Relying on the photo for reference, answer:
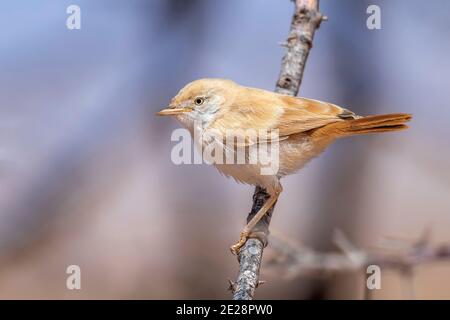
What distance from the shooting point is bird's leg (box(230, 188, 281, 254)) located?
8.77 feet

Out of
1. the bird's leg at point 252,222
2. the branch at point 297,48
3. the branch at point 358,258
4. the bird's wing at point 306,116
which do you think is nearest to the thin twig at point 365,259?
the branch at point 358,258

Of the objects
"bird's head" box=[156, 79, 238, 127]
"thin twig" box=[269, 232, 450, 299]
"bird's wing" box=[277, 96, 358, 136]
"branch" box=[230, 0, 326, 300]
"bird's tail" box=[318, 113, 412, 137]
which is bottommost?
"thin twig" box=[269, 232, 450, 299]

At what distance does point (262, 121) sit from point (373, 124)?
527 millimetres

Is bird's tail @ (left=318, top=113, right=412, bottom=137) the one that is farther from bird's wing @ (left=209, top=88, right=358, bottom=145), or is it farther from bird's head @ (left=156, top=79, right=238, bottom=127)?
bird's head @ (left=156, top=79, right=238, bottom=127)

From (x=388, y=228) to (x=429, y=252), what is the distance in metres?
2.95

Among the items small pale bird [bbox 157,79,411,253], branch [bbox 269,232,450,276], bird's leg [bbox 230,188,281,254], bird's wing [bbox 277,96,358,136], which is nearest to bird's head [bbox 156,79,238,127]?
small pale bird [bbox 157,79,411,253]

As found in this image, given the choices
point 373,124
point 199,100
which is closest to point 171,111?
point 199,100

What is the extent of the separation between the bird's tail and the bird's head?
571mm

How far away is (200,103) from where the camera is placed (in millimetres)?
2771

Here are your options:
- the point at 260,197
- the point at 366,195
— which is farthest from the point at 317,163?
the point at 260,197

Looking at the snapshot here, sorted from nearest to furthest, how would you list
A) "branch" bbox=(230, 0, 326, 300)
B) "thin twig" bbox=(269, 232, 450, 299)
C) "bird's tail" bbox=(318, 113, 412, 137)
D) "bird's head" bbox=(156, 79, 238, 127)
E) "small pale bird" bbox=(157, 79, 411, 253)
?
1. "thin twig" bbox=(269, 232, 450, 299)
2. "bird's tail" bbox=(318, 113, 412, 137)
3. "small pale bird" bbox=(157, 79, 411, 253)
4. "bird's head" bbox=(156, 79, 238, 127)
5. "branch" bbox=(230, 0, 326, 300)

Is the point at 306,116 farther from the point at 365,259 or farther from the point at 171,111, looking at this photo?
the point at 365,259

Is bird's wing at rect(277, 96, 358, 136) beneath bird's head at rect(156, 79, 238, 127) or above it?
beneath

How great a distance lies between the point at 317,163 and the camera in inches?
179
